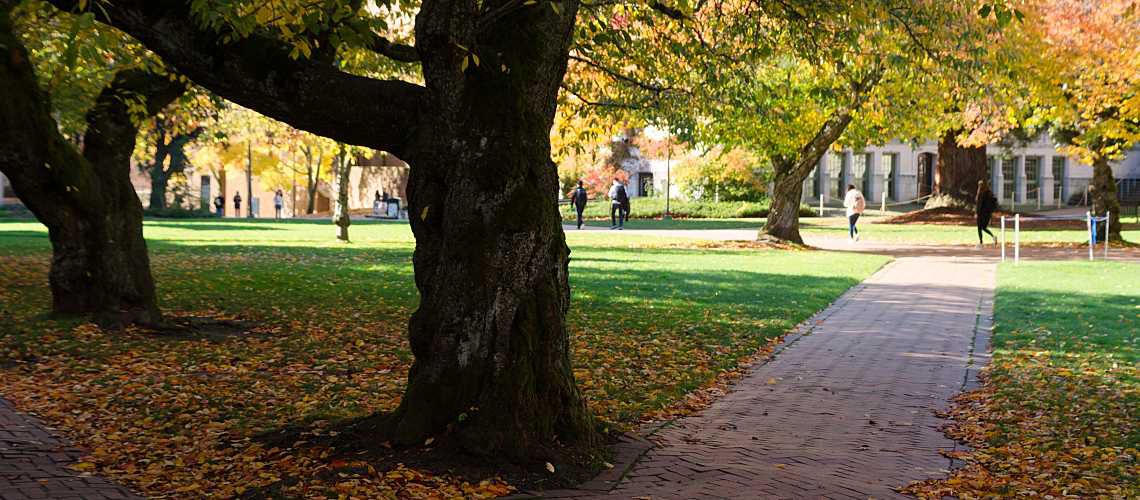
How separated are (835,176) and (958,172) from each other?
19.0 m

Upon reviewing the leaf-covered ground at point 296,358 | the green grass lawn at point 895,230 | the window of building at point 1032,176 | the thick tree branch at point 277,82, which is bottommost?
the leaf-covered ground at point 296,358

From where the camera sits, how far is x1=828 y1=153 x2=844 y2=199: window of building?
208 ft

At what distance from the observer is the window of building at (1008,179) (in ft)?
209

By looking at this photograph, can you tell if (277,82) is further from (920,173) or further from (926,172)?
(926,172)

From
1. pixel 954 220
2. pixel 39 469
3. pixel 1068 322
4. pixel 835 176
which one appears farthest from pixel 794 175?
pixel 835 176

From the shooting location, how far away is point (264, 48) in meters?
6.27

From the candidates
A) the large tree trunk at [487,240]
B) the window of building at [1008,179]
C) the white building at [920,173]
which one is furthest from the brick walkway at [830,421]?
the window of building at [1008,179]

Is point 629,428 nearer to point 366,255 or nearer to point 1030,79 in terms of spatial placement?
point 366,255

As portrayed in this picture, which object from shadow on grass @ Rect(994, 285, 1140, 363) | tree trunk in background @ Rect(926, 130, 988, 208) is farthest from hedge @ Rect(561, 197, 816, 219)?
shadow on grass @ Rect(994, 285, 1140, 363)

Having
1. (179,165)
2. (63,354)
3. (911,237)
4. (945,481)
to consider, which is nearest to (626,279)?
(63,354)

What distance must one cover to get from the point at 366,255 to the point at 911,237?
58.6 feet

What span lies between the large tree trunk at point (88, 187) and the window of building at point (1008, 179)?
5959 cm

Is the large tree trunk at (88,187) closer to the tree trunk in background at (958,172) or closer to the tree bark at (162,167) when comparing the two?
the tree trunk in background at (958,172)

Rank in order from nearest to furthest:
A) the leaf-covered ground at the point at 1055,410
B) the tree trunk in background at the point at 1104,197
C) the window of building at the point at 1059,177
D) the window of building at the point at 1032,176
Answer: the leaf-covered ground at the point at 1055,410 → the tree trunk in background at the point at 1104,197 → the window of building at the point at 1059,177 → the window of building at the point at 1032,176
